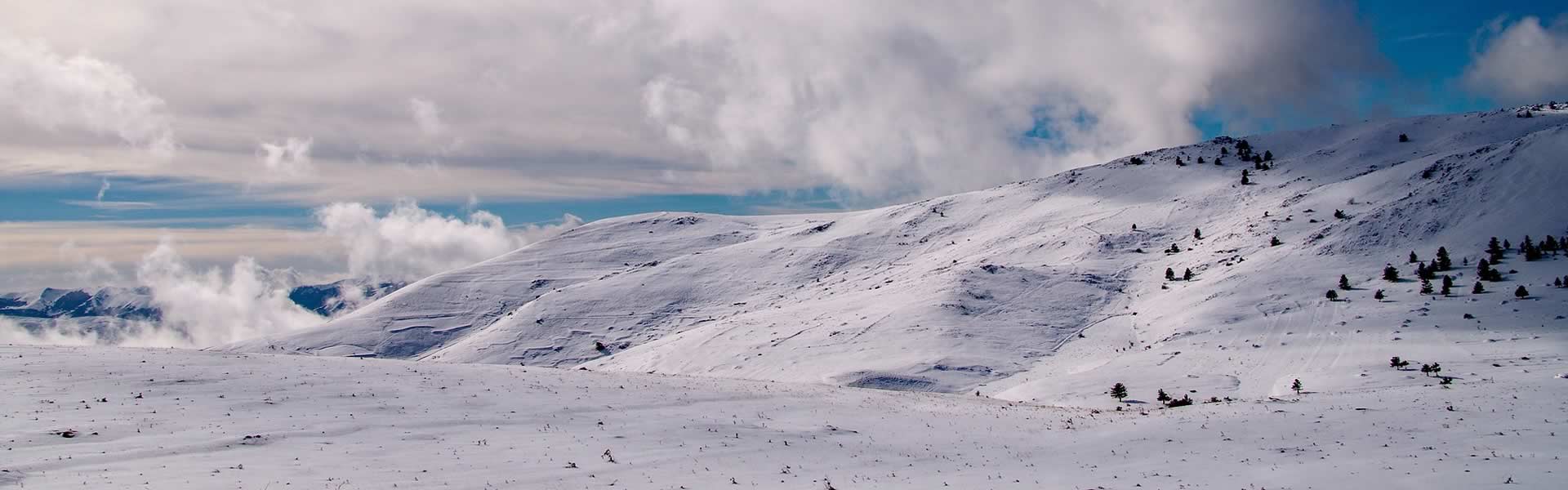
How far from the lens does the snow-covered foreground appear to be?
76.7 feet

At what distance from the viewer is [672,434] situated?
3175 cm

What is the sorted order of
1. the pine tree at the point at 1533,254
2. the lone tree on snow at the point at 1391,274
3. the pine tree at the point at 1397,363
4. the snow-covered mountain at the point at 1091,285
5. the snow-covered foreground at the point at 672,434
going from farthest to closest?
the lone tree on snow at the point at 1391,274, the pine tree at the point at 1533,254, the snow-covered mountain at the point at 1091,285, the pine tree at the point at 1397,363, the snow-covered foreground at the point at 672,434

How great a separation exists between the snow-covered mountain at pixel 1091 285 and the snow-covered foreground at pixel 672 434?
15066mm

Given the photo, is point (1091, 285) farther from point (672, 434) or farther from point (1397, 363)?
point (672, 434)

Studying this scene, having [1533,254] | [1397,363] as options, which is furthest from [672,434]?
[1533,254]

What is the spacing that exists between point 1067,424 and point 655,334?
71.8 meters

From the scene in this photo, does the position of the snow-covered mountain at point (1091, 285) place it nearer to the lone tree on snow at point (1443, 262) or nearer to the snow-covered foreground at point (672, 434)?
the lone tree on snow at point (1443, 262)

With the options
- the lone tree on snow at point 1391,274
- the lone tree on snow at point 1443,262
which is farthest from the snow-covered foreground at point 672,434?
the lone tree on snow at point 1443,262

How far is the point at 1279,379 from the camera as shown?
162 feet

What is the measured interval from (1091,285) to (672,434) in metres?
61.7

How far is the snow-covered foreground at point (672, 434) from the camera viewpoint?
23375 millimetres

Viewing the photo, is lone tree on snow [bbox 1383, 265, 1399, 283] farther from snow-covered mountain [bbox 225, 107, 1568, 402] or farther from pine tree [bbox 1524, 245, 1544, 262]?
pine tree [bbox 1524, 245, 1544, 262]

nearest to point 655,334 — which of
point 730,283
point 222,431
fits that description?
point 730,283

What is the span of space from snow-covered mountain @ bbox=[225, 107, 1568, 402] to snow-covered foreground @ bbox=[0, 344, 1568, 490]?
15.1 metres
